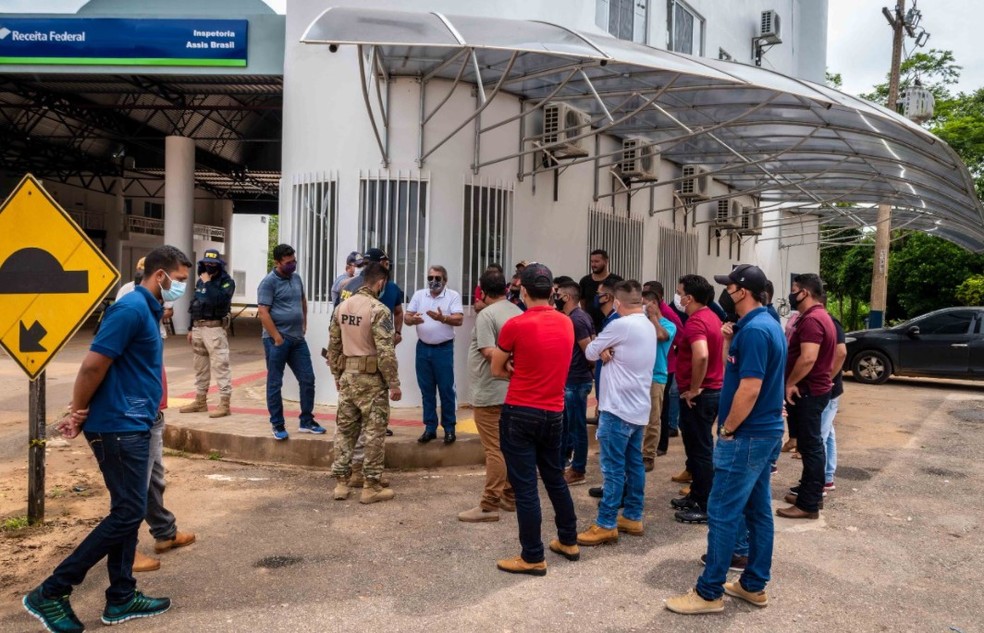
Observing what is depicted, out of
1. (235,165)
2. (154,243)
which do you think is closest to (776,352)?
(235,165)

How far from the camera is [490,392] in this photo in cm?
564

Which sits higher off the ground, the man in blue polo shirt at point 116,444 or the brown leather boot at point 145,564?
the man in blue polo shirt at point 116,444

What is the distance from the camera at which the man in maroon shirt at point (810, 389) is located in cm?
577

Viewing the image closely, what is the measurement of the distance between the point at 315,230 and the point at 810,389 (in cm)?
613

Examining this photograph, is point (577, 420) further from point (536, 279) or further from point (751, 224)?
point (751, 224)

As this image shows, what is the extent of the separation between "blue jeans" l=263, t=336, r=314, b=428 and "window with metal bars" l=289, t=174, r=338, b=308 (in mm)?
1935

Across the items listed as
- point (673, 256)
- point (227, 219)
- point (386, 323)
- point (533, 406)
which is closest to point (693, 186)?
point (673, 256)

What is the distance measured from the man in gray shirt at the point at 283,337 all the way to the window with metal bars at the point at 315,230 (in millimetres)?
1804

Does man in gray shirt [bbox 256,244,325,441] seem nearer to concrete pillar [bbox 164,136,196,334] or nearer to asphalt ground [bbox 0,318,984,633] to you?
asphalt ground [bbox 0,318,984,633]

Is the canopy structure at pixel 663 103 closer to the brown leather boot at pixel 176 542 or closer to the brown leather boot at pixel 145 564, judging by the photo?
the brown leather boot at pixel 176 542

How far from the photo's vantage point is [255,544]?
5.05m

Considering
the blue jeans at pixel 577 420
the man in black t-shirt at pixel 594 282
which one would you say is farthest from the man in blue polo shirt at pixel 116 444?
the man in black t-shirt at pixel 594 282

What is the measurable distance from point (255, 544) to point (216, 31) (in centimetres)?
937

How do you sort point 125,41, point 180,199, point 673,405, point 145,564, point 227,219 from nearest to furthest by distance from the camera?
point 145,564 < point 673,405 < point 125,41 < point 180,199 < point 227,219
